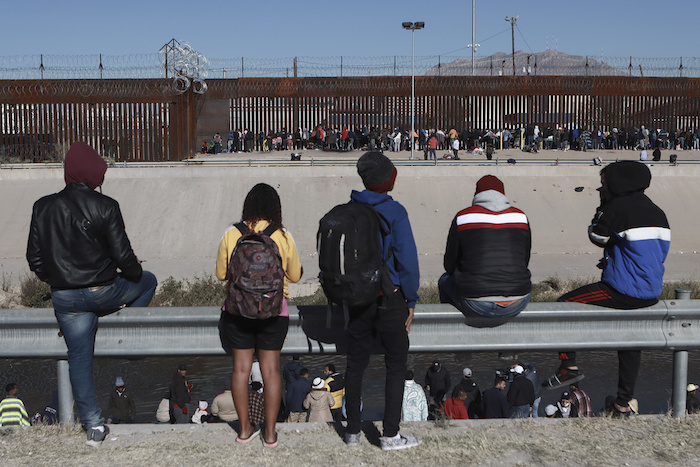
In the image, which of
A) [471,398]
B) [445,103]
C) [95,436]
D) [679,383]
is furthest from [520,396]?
[445,103]

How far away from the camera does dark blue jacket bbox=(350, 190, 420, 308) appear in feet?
15.0

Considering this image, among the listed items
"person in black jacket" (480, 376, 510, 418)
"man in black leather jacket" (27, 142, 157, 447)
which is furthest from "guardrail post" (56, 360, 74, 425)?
"person in black jacket" (480, 376, 510, 418)

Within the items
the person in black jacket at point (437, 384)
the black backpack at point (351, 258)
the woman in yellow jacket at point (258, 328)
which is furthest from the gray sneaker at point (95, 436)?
the person in black jacket at point (437, 384)

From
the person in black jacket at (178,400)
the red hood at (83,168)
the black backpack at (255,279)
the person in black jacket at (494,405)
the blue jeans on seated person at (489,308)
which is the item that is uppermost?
the red hood at (83,168)

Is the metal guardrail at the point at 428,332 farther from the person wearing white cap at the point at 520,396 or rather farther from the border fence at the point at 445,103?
the border fence at the point at 445,103

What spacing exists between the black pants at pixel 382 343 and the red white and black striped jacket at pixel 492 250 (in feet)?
1.68

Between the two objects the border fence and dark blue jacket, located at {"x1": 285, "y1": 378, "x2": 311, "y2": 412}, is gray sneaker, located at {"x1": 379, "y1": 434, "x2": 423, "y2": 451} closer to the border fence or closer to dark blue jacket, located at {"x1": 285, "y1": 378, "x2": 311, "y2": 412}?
dark blue jacket, located at {"x1": 285, "y1": 378, "x2": 311, "y2": 412}

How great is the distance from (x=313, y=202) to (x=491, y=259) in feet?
74.8

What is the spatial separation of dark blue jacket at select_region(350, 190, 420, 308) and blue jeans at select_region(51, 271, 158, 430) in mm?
1667

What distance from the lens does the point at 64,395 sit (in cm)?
482

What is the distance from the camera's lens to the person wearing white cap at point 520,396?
26.0 feet

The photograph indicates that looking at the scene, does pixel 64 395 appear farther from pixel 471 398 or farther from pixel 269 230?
pixel 471 398

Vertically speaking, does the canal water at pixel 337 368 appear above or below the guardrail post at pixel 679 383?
below

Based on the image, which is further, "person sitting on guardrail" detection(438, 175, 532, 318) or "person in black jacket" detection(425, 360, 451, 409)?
"person in black jacket" detection(425, 360, 451, 409)
